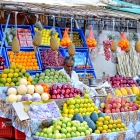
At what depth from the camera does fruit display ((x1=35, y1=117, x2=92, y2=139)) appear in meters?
5.84

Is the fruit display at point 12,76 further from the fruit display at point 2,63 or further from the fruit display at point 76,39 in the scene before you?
the fruit display at point 76,39

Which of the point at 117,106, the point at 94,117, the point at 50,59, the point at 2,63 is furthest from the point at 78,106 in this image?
the point at 50,59

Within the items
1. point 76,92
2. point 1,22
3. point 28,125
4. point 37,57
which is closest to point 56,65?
point 37,57

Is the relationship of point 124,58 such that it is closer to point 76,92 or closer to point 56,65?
point 56,65

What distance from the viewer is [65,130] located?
5918 millimetres

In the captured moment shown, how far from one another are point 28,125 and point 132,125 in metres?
2.20

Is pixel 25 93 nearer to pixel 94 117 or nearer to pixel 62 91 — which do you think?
pixel 62 91

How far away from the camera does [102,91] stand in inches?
319

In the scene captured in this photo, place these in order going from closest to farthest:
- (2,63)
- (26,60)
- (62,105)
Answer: (62,105), (2,63), (26,60)

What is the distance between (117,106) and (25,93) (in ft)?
5.67

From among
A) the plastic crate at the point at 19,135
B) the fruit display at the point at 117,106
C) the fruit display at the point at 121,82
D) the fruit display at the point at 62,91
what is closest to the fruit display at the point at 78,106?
the fruit display at the point at 62,91

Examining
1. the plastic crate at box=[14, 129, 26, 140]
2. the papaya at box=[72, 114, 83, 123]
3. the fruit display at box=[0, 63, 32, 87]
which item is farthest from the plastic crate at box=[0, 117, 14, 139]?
the papaya at box=[72, 114, 83, 123]

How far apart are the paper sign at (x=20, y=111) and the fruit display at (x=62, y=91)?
2.84 ft

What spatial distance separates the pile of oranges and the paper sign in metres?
3.19
